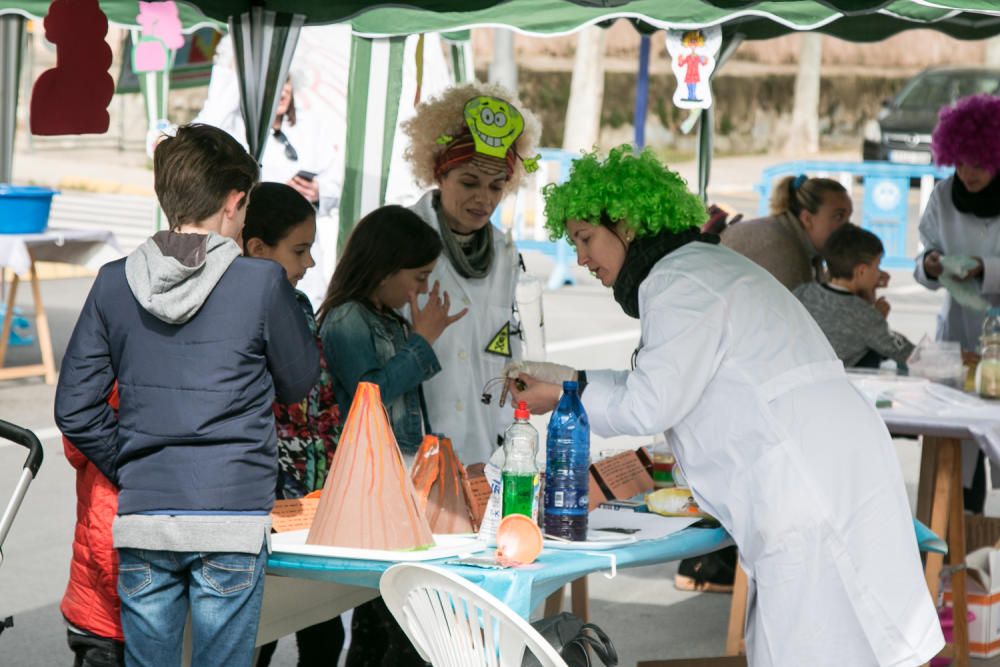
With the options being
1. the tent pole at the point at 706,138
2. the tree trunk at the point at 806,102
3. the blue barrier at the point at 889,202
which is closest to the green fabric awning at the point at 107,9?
the tent pole at the point at 706,138

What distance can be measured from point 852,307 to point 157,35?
9.64ft

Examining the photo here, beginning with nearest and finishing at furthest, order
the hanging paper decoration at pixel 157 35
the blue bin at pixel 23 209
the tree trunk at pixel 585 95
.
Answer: the hanging paper decoration at pixel 157 35 → the blue bin at pixel 23 209 → the tree trunk at pixel 585 95

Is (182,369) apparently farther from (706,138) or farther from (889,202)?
(889,202)

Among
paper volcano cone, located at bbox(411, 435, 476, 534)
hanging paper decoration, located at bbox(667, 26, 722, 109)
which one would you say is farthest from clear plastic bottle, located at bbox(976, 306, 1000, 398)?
paper volcano cone, located at bbox(411, 435, 476, 534)

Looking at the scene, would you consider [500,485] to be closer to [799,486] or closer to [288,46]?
[799,486]

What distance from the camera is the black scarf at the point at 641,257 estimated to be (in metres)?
3.19

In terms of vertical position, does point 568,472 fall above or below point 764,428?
below

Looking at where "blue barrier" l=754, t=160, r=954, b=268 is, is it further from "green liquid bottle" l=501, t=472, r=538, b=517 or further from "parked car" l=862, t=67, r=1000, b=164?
"green liquid bottle" l=501, t=472, r=538, b=517

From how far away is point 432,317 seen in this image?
12.6 feet

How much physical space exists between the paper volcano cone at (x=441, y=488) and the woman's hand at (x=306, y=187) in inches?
195

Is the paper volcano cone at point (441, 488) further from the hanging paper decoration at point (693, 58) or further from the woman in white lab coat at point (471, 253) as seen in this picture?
the hanging paper decoration at point (693, 58)

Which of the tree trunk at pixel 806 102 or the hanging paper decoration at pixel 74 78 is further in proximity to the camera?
the tree trunk at pixel 806 102

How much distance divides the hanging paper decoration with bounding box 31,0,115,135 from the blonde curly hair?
963 millimetres

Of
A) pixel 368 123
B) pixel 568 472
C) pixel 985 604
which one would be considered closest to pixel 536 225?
pixel 368 123
